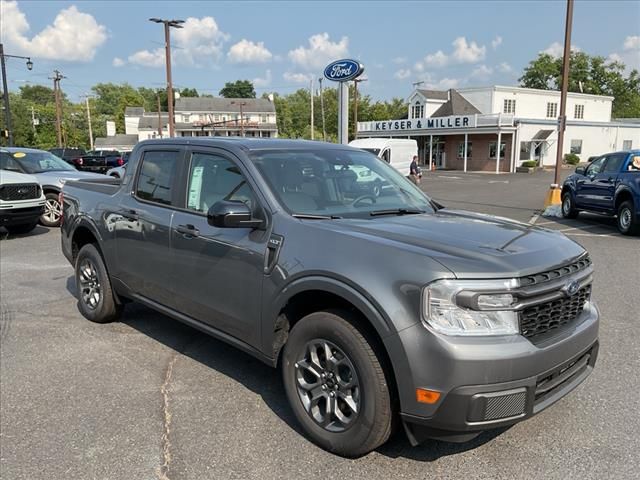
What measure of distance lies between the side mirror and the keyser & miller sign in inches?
1613

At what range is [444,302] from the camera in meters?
2.68

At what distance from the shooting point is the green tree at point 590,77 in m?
74.9

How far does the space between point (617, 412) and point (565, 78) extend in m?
15.3

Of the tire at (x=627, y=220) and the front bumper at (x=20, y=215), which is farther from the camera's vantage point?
the tire at (x=627, y=220)

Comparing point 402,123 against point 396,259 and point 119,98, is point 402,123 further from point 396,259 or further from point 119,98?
point 119,98

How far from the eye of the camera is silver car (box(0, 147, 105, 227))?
41.3 ft

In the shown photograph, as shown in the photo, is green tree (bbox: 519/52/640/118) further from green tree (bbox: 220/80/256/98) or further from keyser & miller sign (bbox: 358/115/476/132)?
green tree (bbox: 220/80/256/98)

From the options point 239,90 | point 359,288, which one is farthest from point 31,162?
point 239,90

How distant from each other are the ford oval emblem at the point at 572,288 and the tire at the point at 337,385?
114cm

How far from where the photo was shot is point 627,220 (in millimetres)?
11289

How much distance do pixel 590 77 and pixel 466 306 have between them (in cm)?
8536

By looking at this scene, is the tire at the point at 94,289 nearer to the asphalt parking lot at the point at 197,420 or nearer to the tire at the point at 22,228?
the asphalt parking lot at the point at 197,420

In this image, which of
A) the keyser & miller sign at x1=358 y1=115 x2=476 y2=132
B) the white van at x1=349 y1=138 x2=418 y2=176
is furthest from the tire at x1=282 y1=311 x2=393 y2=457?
the keyser & miller sign at x1=358 y1=115 x2=476 y2=132

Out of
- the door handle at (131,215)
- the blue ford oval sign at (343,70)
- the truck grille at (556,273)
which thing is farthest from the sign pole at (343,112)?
the truck grille at (556,273)
